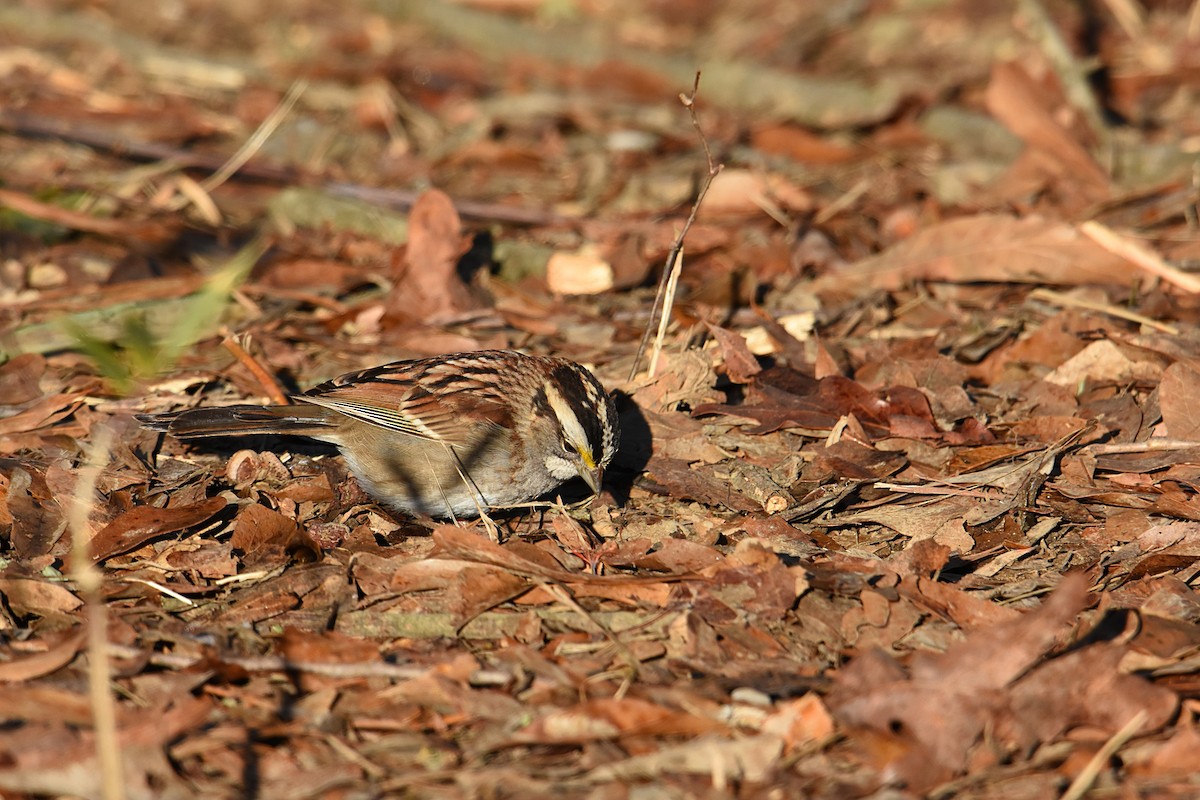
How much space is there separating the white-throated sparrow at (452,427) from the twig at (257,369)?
1.20 ft

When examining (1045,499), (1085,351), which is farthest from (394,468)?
(1085,351)

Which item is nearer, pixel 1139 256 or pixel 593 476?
pixel 593 476

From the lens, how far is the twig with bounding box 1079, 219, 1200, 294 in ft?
20.5

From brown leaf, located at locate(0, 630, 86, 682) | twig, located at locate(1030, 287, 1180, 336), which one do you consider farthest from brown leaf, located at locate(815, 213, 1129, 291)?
brown leaf, located at locate(0, 630, 86, 682)

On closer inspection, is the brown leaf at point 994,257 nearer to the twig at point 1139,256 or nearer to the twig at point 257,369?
the twig at point 1139,256

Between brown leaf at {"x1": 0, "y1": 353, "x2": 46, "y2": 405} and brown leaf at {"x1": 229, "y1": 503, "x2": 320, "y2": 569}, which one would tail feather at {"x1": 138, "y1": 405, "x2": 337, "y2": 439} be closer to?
brown leaf at {"x1": 229, "y1": 503, "x2": 320, "y2": 569}

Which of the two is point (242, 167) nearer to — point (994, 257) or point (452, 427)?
point (452, 427)

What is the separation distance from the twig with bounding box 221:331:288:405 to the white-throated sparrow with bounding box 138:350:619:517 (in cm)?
37

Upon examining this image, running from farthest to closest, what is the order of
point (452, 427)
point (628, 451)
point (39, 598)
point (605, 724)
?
point (628, 451) < point (452, 427) < point (39, 598) < point (605, 724)

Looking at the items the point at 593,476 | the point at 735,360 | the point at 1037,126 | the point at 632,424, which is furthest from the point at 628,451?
the point at 1037,126

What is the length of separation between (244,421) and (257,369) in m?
0.71

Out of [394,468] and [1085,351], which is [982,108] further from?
[394,468]

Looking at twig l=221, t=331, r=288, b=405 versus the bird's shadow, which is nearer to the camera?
the bird's shadow

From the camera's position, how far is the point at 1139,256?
6320 mm
